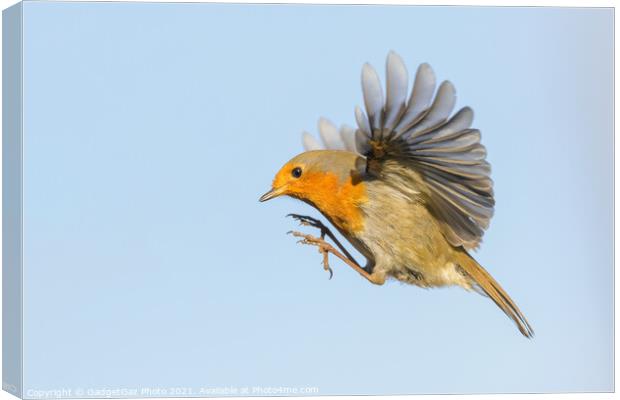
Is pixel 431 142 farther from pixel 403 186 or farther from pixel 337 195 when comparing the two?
pixel 337 195

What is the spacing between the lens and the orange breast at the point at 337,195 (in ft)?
22.4

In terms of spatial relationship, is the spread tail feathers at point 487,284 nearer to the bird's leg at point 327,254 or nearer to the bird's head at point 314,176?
the bird's leg at point 327,254

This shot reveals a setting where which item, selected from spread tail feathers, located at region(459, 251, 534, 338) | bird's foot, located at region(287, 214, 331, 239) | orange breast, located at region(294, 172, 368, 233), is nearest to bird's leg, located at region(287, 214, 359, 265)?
bird's foot, located at region(287, 214, 331, 239)

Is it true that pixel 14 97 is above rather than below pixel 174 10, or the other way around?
below

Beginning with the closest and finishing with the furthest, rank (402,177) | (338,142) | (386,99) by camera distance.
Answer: (386,99) → (402,177) → (338,142)

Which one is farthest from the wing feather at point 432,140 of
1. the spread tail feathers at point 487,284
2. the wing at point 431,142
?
the spread tail feathers at point 487,284

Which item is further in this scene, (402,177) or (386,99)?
(402,177)

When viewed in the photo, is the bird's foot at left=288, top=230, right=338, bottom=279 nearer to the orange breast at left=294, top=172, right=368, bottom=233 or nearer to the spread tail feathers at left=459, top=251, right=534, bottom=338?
the orange breast at left=294, top=172, right=368, bottom=233

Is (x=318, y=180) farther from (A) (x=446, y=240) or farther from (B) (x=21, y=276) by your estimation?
(B) (x=21, y=276)

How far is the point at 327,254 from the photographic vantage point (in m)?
7.03

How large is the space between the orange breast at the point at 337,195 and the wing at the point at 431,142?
0.47 feet

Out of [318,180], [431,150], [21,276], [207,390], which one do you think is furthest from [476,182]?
[21,276]

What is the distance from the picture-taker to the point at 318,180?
683 centimetres

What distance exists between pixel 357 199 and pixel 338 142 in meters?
0.57
